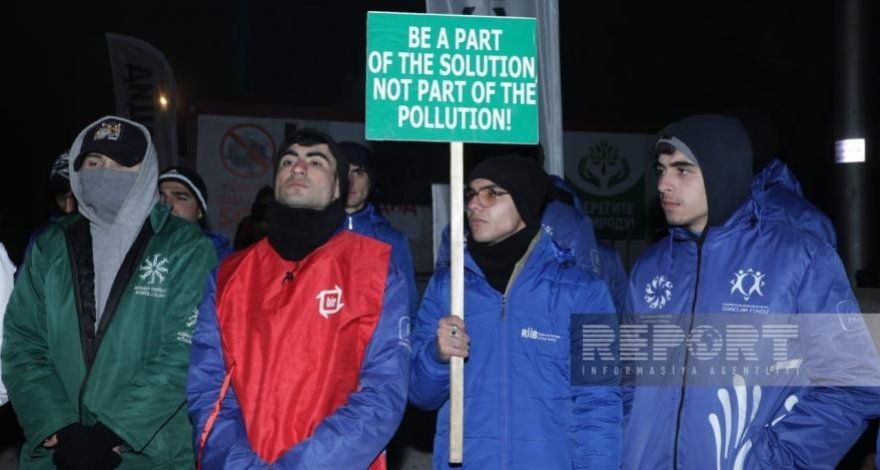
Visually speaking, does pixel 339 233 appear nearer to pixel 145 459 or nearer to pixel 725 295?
pixel 145 459

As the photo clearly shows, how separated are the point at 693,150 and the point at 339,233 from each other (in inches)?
54.3

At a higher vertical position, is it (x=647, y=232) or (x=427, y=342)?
(x=647, y=232)

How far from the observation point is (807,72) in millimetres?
22406

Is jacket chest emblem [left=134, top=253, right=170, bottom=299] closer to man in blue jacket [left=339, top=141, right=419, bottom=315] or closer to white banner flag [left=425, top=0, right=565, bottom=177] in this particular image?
man in blue jacket [left=339, top=141, right=419, bottom=315]

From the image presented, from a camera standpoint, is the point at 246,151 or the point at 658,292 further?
the point at 246,151

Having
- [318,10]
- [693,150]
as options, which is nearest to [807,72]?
[318,10]

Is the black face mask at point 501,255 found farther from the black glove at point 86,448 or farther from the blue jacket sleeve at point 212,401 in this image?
the black glove at point 86,448

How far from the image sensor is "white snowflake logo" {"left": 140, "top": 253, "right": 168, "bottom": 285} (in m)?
3.55

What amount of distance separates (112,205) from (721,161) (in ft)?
7.97

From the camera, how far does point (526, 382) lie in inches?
133

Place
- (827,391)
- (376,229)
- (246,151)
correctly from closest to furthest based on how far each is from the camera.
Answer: (827,391) < (376,229) < (246,151)

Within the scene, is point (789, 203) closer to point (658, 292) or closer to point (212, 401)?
point (658, 292)

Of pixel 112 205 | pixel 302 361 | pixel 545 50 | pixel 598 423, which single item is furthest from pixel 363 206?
pixel 598 423

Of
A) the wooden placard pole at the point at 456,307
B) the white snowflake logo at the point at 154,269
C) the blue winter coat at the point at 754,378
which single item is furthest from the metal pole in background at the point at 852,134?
the white snowflake logo at the point at 154,269
